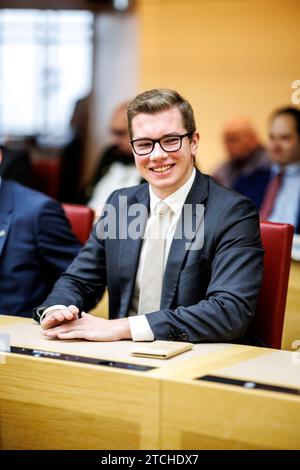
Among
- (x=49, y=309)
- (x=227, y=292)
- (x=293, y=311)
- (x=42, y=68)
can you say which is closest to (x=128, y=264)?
(x=49, y=309)

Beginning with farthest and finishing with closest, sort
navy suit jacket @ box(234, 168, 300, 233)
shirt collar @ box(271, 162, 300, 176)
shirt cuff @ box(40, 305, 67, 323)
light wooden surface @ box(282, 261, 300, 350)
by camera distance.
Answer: navy suit jacket @ box(234, 168, 300, 233)
shirt collar @ box(271, 162, 300, 176)
light wooden surface @ box(282, 261, 300, 350)
shirt cuff @ box(40, 305, 67, 323)

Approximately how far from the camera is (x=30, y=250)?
282cm

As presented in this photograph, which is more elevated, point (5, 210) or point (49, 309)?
point (5, 210)

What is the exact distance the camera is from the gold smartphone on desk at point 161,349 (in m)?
1.86

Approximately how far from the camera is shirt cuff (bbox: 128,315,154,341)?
2066 millimetres

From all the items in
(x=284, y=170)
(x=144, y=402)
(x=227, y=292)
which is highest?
(x=284, y=170)

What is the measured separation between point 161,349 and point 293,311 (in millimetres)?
1105

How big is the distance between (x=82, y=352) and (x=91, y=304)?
67 centimetres

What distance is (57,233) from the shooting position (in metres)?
2.80

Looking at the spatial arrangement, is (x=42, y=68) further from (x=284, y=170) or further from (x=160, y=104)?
(x=160, y=104)

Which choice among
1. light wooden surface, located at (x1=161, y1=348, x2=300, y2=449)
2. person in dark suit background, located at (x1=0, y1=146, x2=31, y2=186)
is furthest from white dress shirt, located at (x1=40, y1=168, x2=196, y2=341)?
person in dark suit background, located at (x1=0, y1=146, x2=31, y2=186)

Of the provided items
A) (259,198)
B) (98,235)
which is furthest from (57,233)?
(259,198)

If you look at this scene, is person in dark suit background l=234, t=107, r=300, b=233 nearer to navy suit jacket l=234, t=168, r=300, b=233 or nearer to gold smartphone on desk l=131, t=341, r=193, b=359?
navy suit jacket l=234, t=168, r=300, b=233
